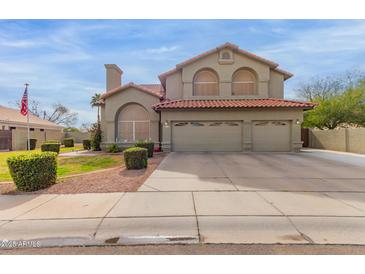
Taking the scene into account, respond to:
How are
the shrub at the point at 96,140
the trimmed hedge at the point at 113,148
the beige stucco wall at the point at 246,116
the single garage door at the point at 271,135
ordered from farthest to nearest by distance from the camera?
1. the shrub at the point at 96,140
2. the trimmed hedge at the point at 113,148
3. the single garage door at the point at 271,135
4. the beige stucco wall at the point at 246,116

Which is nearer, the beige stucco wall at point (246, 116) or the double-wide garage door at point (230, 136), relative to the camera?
the beige stucco wall at point (246, 116)

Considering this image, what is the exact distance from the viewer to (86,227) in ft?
13.3

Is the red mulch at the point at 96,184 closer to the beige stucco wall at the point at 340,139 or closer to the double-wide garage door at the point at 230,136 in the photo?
the double-wide garage door at the point at 230,136

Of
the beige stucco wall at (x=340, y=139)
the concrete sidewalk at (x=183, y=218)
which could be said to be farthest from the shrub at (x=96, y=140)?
the beige stucco wall at (x=340, y=139)

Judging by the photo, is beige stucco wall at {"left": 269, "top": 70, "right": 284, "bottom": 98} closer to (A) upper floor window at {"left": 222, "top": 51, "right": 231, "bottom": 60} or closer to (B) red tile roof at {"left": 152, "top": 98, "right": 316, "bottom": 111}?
(B) red tile roof at {"left": 152, "top": 98, "right": 316, "bottom": 111}

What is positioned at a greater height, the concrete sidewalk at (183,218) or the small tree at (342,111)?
the small tree at (342,111)

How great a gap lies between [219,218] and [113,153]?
539 inches

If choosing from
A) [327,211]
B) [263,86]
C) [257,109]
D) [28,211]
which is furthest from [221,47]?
[28,211]

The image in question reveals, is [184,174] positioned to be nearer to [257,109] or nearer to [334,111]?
[257,109]

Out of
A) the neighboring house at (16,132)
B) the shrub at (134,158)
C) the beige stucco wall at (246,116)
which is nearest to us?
the shrub at (134,158)

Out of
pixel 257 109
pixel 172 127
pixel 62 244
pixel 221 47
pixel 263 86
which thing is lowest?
pixel 62 244

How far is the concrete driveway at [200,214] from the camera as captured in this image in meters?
3.69

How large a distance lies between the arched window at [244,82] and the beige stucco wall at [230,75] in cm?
38

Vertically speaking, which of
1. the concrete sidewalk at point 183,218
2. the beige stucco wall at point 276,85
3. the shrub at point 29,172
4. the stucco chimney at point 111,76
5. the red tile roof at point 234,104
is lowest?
the concrete sidewalk at point 183,218
